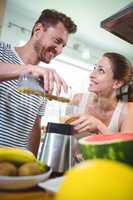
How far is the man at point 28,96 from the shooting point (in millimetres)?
1483

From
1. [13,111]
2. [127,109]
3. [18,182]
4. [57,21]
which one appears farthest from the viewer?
[127,109]

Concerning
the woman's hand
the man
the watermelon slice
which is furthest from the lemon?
the man

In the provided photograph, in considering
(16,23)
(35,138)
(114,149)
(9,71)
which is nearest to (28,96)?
(35,138)

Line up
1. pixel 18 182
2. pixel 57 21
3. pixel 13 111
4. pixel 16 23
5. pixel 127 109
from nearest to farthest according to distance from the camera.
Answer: pixel 18 182, pixel 13 111, pixel 57 21, pixel 127 109, pixel 16 23

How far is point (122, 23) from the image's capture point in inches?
41.4

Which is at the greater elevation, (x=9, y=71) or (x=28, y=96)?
(x=9, y=71)

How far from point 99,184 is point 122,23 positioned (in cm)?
85

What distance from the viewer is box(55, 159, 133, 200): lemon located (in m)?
0.35

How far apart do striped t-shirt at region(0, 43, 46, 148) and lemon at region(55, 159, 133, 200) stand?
116cm

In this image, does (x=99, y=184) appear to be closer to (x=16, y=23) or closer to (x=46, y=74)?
(x=46, y=74)

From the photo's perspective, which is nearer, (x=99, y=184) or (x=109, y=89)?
(x=99, y=184)

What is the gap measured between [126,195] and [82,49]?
4.35m

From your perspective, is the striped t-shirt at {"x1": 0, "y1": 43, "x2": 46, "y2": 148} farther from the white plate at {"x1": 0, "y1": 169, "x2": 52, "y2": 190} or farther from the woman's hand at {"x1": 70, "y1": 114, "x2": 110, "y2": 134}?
the white plate at {"x1": 0, "y1": 169, "x2": 52, "y2": 190}

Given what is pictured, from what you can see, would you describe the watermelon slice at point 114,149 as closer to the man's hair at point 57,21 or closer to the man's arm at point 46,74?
the man's arm at point 46,74
